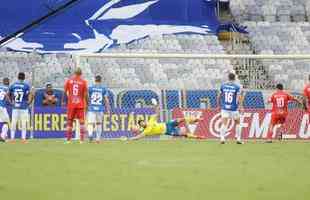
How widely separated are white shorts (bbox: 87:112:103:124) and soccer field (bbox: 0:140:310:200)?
6253 millimetres

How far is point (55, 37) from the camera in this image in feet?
101

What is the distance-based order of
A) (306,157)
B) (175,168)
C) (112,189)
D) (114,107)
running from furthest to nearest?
(114,107)
(306,157)
(175,168)
(112,189)

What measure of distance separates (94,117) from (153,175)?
11740mm

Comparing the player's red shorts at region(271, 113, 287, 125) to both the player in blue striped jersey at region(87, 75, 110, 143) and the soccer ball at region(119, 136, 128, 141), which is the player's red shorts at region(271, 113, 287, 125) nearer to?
the soccer ball at region(119, 136, 128, 141)

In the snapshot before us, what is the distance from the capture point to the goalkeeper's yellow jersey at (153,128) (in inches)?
897

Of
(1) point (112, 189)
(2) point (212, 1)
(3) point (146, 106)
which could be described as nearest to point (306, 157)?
(1) point (112, 189)

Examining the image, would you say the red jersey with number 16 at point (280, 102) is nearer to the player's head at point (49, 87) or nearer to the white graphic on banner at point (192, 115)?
the white graphic on banner at point (192, 115)

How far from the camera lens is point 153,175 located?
10938mm

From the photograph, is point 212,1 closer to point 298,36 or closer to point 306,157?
point 298,36

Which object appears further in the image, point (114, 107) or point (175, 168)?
point (114, 107)

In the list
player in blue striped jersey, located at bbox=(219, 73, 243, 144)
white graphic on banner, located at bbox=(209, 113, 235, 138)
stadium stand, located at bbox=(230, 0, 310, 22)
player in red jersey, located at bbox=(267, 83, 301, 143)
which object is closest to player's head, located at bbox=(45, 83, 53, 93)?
white graphic on banner, located at bbox=(209, 113, 235, 138)

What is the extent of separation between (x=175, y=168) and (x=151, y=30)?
2069cm

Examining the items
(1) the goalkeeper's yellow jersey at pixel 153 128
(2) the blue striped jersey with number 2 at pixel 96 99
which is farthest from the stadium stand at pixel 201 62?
(1) the goalkeeper's yellow jersey at pixel 153 128

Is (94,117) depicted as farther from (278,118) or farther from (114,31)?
(114,31)
